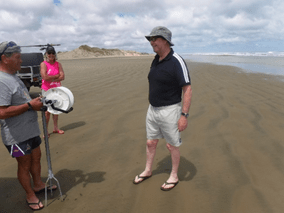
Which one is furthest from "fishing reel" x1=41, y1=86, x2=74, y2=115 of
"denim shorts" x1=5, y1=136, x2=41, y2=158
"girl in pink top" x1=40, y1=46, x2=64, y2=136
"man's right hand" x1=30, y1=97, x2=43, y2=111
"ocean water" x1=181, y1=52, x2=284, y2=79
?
"ocean water" x1=181, y1=52, x2=284, y2=79

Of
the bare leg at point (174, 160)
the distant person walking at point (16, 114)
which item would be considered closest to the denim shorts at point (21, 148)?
the distant person walking at point (16, 114)

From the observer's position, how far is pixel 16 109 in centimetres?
218

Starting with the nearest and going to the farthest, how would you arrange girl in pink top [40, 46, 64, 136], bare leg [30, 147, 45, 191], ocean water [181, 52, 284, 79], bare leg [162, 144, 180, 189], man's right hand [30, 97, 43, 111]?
man's right hand [30, 97, 43, 111]
bare leg [30, 147, 45, 191]
bare leg [162, 144, 180, 189]
girl in pink top [40, 46, 64, 136]
ocean water [181, 52, 284, 79]

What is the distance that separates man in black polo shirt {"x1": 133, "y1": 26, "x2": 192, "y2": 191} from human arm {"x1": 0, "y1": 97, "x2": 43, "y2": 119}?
137cm

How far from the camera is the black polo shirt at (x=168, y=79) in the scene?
2.48 metres

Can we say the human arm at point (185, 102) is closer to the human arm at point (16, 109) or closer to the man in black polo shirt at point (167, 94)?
the man in black polo shirt at point (167, 94)

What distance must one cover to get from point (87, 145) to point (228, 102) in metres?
4.65

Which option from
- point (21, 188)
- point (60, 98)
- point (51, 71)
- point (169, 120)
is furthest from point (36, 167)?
point (51, 71)

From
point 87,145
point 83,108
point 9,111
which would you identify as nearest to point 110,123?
point 87,145

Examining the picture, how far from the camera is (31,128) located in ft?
7.90

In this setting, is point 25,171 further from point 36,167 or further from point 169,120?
point 169,120

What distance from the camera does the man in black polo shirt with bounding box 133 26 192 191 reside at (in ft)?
8.21

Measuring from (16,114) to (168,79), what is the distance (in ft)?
5.66

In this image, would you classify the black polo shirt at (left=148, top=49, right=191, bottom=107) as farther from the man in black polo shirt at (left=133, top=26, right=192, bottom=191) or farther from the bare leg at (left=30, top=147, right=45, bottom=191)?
the bare leg at (left=30, top=147, right=45, bottom=191)
